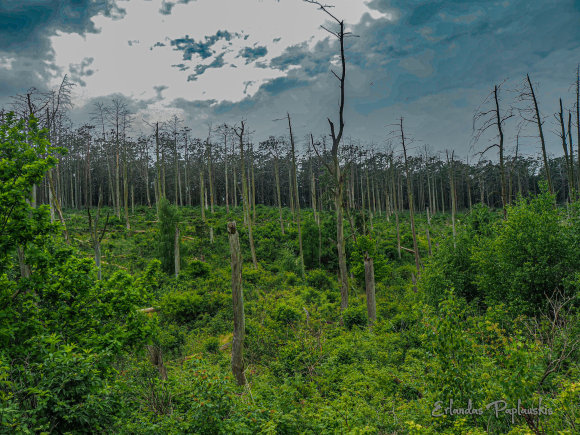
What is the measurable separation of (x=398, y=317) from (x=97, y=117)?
21458 millimetres

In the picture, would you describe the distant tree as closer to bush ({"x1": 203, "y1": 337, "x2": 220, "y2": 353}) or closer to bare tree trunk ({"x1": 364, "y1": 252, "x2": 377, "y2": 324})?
bush ({"x1": 203, "y1": 337, "x2": 220, "y2": 353})

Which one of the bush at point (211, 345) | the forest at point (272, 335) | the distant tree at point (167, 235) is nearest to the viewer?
the forest at point (272, 335)

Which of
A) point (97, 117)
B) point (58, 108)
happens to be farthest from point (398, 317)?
point (97, 117)

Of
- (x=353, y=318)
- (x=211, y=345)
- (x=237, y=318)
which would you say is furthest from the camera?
(x=353, y=318)

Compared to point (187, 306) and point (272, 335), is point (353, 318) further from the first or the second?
point (187, 306)

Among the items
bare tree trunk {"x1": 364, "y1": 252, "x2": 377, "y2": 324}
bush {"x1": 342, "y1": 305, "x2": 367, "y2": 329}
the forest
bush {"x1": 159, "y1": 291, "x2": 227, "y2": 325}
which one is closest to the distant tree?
the forest

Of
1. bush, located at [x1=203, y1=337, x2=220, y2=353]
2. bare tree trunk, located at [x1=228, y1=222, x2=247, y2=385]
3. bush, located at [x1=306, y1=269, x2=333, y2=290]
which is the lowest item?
bush, located at [x1=203, y1=337, x2=220, y2=353]

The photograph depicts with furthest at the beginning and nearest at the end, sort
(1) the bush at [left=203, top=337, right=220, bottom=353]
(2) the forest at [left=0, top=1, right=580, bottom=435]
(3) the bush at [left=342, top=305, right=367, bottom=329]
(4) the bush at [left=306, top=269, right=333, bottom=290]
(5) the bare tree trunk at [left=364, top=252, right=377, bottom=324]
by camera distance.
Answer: (4) the bush at [left=306, top=269, right=333, bottom=290]
(3) the bush at [left=342, top=305, right=367, bottom=329]
(5) the bare tree trunk at [left=364, top=252, right=377, bottom=324]
(1) the bush at [left=203, top=337, right=220, bottom=353]
(2) the forest at [left=0, top=1, right=580, bottom=435]

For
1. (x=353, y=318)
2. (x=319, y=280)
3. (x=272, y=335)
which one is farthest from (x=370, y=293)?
(x=319, y=280)

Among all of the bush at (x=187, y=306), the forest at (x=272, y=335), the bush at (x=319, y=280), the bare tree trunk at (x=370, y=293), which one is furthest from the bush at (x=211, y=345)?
the bush at (x=319, y=280)

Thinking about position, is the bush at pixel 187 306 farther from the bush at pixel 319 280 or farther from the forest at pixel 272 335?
the bush at pixel 319 280

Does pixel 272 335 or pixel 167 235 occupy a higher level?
pixel 167 235

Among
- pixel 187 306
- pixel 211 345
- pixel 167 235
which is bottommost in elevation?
pixel 211 345

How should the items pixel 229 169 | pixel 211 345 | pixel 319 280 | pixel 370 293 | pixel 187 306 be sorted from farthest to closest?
pixel 229 169 → pixel 319 280 → pixel 187 306 → pixel 370 293 → pixel 211 345
